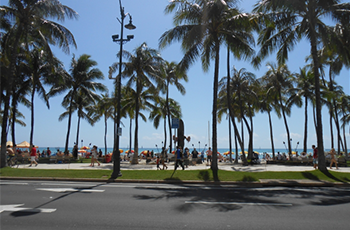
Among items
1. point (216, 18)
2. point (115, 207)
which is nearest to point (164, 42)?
point (216, 18)

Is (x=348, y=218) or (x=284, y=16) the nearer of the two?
(x=348, y=218)

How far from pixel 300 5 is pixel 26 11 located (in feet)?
56.6

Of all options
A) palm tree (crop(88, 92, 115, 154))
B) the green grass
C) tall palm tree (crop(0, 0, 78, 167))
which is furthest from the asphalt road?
palm tree (crop(88, 92, 115, 154))

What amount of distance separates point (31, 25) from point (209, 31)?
12.1 meters

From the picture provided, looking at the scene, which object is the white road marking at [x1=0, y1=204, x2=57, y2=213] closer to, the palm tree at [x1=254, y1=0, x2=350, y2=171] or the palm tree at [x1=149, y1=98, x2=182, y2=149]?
the palm tree at [x1=254, y1=0, x2=350, y2=171]

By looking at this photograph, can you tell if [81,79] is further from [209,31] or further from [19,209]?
[19,209]

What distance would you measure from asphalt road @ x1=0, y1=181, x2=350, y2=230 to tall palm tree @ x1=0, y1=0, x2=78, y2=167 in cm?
1184

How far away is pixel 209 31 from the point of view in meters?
17.4

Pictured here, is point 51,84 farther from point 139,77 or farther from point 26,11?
point 26,11

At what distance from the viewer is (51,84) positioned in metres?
33.8

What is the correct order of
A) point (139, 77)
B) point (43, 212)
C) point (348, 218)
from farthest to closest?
point (139, 77)
point (43, 212)
point (348, 218)

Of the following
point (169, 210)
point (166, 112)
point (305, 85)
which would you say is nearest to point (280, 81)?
point (305, 85)

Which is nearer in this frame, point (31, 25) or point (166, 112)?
point (31, 25)

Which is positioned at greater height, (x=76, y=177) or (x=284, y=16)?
(x=284, y=16)
